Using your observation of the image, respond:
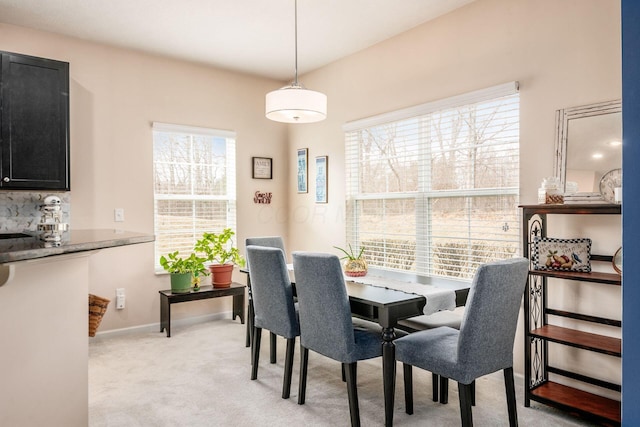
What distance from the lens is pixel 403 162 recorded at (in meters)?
3.84

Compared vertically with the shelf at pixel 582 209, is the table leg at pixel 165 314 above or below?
below

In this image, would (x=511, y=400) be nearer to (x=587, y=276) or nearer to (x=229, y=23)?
(x=587, y=276)

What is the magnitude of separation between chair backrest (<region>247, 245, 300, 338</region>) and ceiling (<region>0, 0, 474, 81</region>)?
190cm

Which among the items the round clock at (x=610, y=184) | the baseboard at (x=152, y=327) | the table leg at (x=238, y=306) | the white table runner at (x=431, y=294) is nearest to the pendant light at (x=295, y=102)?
the white table runner at (x=431, y=294)

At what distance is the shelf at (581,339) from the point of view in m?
2.30

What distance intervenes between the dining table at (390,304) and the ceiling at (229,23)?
83.2 inches

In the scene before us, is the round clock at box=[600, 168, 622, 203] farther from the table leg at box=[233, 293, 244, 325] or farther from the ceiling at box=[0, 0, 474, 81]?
the table leg at box=[233, 293, 244, 325]

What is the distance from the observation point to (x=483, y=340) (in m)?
2.10

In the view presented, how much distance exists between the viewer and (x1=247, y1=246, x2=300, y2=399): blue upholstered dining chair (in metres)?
2.72

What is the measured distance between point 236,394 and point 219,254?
2.00 meters

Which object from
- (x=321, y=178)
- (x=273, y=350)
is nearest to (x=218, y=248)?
(x=321, y=178)

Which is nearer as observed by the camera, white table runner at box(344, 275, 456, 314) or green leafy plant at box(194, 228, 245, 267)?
white table runner at box(344, 275, 456, 314)

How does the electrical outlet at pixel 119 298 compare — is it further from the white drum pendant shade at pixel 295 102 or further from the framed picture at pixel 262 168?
the white drum pendant shade at pixel 295 102

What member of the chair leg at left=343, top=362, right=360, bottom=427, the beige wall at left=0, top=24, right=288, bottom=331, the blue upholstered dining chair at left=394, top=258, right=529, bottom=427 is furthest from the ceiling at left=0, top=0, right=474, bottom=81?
the chair leg at left=343, top=362, right=360, bottom=427
